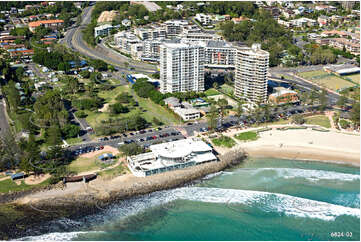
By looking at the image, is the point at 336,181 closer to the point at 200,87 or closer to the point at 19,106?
the point at 200,87

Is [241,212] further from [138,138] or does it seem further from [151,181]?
[138,138]

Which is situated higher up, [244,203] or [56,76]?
[56,76]

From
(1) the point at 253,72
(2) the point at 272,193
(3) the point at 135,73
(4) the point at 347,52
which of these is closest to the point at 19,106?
(3) the point at 135,73

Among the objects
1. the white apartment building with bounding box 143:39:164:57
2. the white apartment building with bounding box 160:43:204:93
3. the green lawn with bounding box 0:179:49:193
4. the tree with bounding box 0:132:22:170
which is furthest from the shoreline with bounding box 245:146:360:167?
the white apartment building with bounding box 143:39:164:57

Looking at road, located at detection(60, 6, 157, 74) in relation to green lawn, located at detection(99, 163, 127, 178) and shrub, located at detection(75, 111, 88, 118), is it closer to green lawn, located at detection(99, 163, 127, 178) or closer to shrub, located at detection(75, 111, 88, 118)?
shrub, located at detection(75, 111, 88, 118)

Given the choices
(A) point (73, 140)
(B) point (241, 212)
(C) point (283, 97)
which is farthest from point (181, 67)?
(B) point (241, 212)

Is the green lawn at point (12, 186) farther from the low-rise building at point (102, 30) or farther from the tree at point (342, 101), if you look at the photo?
the low-rise building at point (102, 30)
